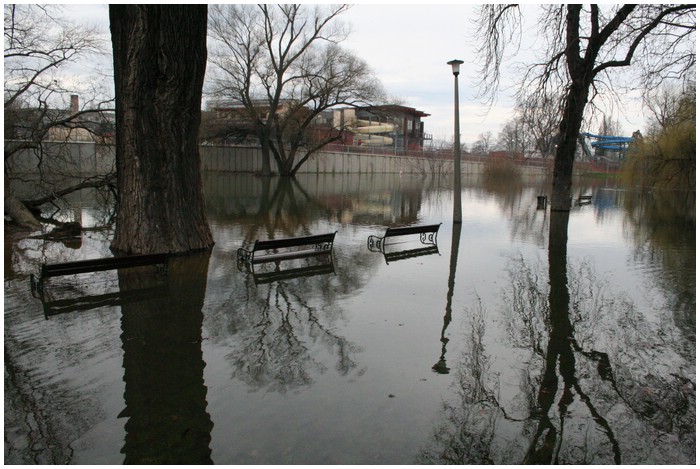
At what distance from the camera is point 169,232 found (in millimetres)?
10266

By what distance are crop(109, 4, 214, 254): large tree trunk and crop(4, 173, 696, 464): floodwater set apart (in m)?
0.97

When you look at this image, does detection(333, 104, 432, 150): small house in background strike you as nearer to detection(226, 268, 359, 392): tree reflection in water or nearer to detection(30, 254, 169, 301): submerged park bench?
detection(30, 254, 169, 301): submerged park bench

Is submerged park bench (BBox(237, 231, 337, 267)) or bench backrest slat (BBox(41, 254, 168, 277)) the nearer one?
bench backrest slat (BBox(41, 254, 168, 277))

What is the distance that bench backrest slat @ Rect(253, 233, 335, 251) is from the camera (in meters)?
8.97

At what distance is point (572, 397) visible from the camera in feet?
14.6

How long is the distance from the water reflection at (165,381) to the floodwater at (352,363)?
19 millimetres

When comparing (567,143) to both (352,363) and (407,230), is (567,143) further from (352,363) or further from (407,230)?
(352,363)

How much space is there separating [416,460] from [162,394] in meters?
2.19

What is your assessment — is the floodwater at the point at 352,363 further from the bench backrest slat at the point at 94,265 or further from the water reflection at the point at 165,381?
the bench backrest slat at the point at 94,265

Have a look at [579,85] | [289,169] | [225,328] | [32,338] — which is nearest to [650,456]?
[225,328]

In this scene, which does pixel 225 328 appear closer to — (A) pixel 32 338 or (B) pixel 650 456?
(A) pixel 32 338

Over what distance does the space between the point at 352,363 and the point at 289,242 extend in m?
4.66

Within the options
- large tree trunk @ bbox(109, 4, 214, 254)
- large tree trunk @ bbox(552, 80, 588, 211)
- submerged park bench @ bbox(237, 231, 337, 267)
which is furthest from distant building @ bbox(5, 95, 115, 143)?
large tree trunk @ bbox(552, 80, 588, 211)

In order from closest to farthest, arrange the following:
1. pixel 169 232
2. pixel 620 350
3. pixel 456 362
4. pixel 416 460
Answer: pixel 416 460 < pixel 456 362 < pixel 620 350 < pixel 169 232
